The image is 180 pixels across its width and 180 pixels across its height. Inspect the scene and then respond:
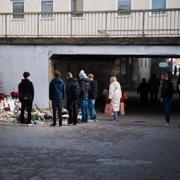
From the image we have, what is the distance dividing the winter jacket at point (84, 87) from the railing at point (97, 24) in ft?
21.7

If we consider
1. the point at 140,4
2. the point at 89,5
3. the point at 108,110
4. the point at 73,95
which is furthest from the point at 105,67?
the point at 73,95

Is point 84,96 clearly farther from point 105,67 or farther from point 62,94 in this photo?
point 105,67

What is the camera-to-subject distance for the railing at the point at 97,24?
79.3 feet

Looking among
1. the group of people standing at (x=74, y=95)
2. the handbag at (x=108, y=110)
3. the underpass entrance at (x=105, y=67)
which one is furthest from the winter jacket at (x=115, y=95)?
the underpass entrance at (x=105, y=67)

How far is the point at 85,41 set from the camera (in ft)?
68.4

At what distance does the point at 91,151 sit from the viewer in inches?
445

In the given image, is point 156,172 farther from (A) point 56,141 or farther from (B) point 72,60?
(B) point 72,60

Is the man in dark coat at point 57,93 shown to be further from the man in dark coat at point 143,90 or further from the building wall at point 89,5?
the building wall at point 89,5

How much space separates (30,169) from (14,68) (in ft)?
43.4

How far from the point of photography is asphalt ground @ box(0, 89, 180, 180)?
29.3 feet

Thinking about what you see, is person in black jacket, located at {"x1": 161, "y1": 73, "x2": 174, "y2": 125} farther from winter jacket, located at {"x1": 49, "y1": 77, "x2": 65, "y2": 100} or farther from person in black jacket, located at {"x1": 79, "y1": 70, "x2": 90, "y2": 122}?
winter jacket, located at {"x1": 49, "y1": 77, "x2": 65, "y2": 100}

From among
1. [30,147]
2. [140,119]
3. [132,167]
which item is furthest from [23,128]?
[132,167]

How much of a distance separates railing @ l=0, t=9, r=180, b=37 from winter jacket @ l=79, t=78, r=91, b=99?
663cm

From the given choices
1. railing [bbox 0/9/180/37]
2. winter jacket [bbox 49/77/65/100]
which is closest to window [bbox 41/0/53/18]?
railing [bbox 0/9/180/37]
